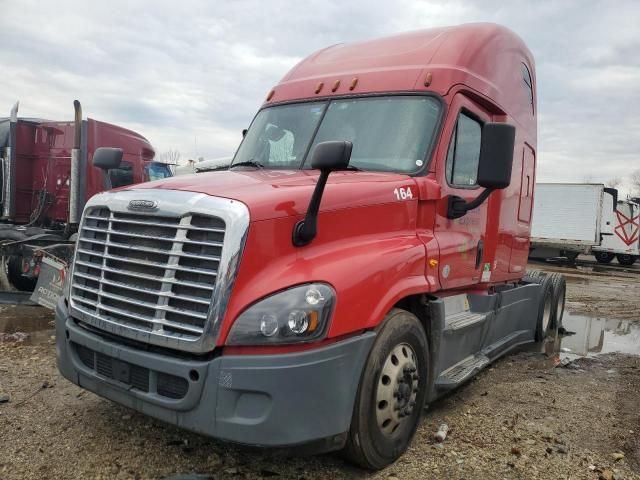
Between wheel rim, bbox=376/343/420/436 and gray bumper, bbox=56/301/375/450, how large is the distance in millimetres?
359

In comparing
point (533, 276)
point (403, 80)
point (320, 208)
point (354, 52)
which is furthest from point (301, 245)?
point (533, 276)

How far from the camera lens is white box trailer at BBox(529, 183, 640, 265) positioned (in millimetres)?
22344

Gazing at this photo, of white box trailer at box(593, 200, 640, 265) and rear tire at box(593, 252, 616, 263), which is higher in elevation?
white box trailer at box(593, 200, 640, 265)

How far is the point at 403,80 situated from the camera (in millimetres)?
4383

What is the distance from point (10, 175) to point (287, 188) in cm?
784

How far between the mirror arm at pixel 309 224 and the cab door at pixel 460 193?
138 cm

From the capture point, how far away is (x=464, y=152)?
4539 millimetres

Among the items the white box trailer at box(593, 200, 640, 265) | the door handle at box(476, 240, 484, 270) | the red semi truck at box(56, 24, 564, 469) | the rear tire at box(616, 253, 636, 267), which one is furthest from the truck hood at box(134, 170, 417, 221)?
the rear tire at box(616, 253, 636, 267)

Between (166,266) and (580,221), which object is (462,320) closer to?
(166,266)

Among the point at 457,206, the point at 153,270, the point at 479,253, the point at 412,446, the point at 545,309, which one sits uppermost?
the point at 457,206

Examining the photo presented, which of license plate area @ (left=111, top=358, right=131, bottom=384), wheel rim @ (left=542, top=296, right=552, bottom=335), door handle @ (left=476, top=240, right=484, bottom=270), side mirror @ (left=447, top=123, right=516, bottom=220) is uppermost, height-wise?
side mirror @ (left=447, top=123, right=516, bottom=220)

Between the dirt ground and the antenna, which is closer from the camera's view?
the dirt ground

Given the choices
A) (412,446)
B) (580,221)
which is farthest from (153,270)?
(580,221)

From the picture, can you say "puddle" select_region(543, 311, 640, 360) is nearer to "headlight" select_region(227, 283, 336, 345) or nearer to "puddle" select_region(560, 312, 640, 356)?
"puddle" select_region(560, 312, 640, 356)
